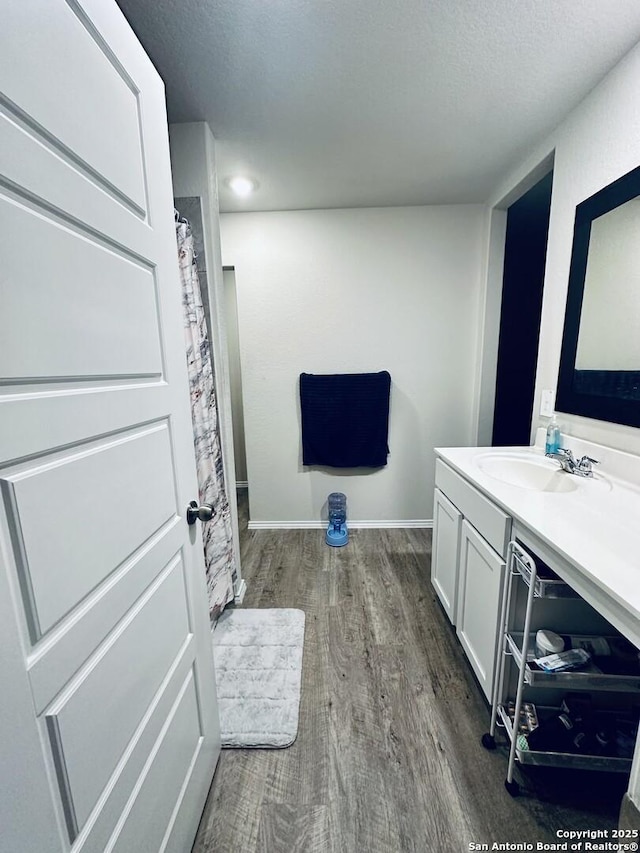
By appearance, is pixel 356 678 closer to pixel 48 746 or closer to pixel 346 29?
pixel 48 746

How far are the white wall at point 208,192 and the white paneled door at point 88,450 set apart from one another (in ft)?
2.41

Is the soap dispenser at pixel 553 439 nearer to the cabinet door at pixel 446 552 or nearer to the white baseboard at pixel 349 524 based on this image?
the cabinet door at pixel 446 552

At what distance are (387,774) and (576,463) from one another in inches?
52.5

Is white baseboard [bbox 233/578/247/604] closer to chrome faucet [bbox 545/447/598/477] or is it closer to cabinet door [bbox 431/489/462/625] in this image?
cabinet door [bbox 431/489/462/625]

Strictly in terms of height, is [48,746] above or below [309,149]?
below

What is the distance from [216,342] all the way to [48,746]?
1.53 meters

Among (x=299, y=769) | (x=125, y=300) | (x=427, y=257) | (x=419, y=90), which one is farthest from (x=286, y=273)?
(x=299, y=769)

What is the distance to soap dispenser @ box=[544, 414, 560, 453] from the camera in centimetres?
156

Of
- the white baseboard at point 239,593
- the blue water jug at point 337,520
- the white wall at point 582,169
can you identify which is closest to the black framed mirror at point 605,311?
the white wall at point 582,169

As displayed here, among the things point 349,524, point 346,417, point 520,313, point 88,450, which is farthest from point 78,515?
point 520,313

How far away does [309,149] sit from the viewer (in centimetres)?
171

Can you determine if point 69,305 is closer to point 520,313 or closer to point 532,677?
point 532,677

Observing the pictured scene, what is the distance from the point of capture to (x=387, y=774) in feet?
3.61

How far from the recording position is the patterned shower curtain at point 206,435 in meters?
1.48
